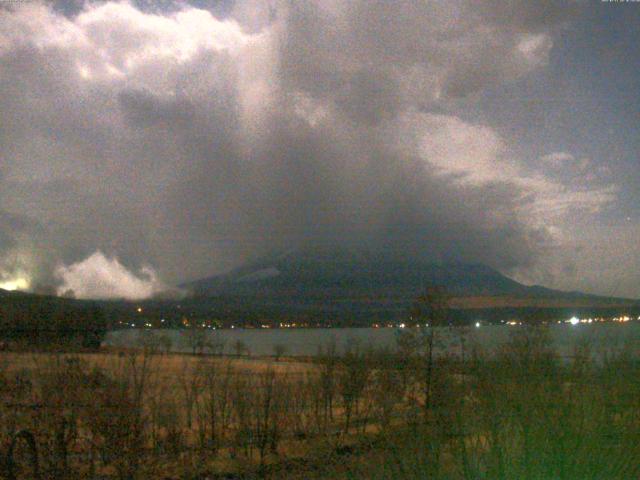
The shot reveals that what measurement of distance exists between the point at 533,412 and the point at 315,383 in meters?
11.4

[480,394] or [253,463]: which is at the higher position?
[480,394]

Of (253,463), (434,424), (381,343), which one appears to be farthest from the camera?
(381,343)

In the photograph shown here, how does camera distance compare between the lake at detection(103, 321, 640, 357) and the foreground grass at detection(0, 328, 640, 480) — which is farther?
the lake at detection(103, 321, 640, 357)

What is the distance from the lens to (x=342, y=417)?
58.7ft

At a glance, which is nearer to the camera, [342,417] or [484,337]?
[484,337]

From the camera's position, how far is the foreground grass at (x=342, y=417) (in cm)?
634

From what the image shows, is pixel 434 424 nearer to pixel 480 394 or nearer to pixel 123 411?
pixel 480 394

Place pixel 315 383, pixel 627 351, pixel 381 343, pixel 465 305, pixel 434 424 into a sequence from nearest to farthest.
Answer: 1. pixel 434 424
2. pixel 627 351
3. pixel 315 383
4. pixel 381 343
5. pixel 465 305

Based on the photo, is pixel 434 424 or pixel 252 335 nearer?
pixel 434 424

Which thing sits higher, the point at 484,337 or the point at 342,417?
the point at 484,337

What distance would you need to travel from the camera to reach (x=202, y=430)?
1394 cm

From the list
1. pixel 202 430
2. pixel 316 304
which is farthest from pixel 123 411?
pixel 316 304

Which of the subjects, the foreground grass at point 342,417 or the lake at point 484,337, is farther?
the lake at point 484,337

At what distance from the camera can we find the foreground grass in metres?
6.34
